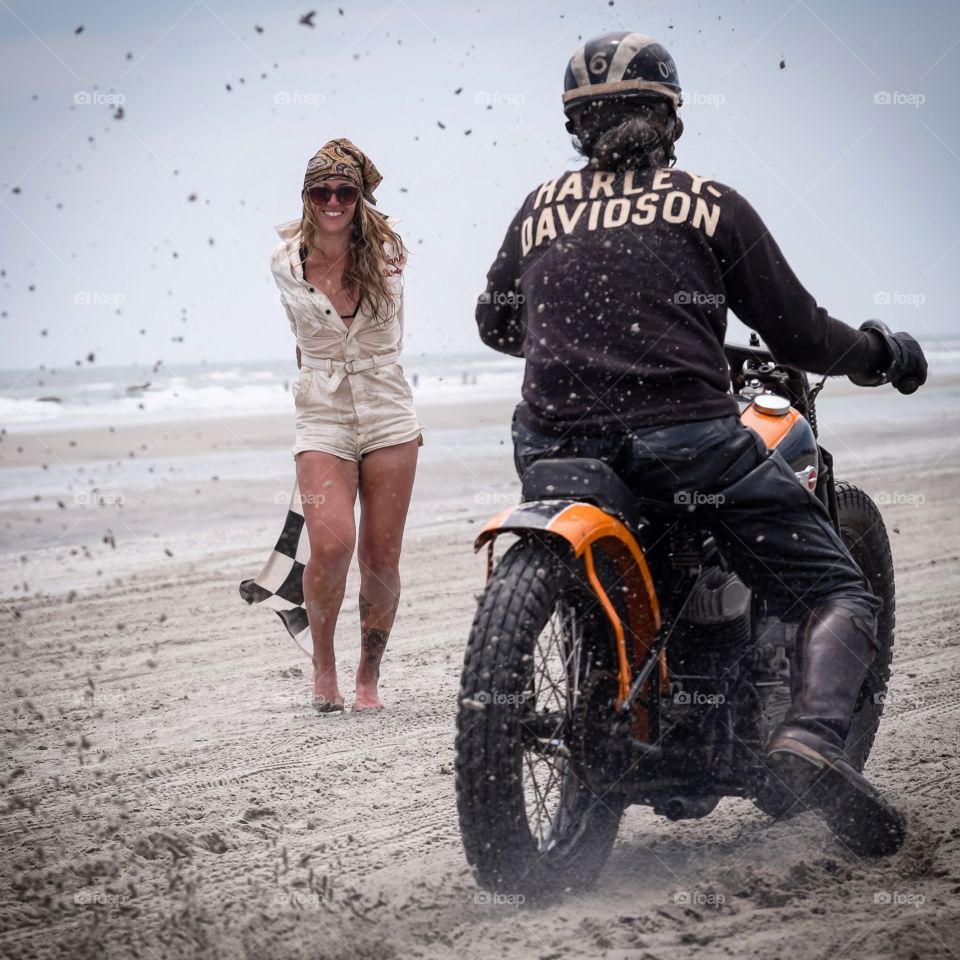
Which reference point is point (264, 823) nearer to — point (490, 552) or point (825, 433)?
point (490, 552)

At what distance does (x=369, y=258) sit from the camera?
492 centimetres

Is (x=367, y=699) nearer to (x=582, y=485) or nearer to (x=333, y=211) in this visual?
(x=333, y=211)

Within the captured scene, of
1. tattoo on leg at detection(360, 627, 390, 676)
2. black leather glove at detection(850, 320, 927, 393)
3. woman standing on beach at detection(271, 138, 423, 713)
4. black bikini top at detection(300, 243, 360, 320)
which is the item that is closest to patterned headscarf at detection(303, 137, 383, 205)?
woman standing on beach at detection(271, 138, 423, 713)

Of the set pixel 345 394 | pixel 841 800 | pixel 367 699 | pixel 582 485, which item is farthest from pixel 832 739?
pixel 345 394

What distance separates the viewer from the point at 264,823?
146 inches

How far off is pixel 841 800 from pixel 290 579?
2862 mm

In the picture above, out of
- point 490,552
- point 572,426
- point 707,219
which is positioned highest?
point 707,219

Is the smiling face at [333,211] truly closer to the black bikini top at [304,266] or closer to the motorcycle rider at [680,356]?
the black bikini top at [304,266]

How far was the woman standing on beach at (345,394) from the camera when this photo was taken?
4887mm

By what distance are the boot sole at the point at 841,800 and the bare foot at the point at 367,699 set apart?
2.17m

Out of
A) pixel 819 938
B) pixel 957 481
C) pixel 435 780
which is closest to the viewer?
pixel 819 938

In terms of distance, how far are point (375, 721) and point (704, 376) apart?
7.38ft

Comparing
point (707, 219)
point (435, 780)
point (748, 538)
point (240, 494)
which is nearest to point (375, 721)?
point (435, 780)

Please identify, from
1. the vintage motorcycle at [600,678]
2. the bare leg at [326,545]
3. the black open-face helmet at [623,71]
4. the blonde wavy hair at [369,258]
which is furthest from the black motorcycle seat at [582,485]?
the blonde wavy hair at [369,258]
